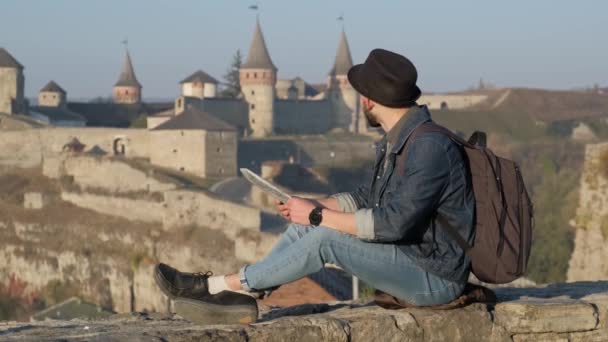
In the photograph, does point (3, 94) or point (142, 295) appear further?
point (3, 94)

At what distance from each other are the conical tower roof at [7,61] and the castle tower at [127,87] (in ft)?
29.4

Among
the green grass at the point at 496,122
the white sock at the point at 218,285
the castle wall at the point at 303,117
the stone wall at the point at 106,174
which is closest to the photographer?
the white sock at the point at 218,285

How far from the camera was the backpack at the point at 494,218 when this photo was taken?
4008mm

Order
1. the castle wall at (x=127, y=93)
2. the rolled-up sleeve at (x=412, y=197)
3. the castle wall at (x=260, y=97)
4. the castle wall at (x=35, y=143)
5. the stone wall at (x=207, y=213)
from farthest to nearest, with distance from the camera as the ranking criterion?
the castle wall at (x=127, y=93)
the castle wall at (x=260, y=97)
the castle wall at (x=35, y=143)
the stone wall at (x=207, y=213)
the rolled-up sleeve at (x=412, y=197)

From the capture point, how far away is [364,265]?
13.1 ft

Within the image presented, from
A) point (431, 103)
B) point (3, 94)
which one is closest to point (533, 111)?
point (431, 103)

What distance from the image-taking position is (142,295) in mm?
30094

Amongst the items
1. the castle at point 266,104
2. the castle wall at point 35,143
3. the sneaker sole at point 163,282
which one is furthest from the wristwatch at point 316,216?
the castle at point 266,104

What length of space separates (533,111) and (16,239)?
33259 mm

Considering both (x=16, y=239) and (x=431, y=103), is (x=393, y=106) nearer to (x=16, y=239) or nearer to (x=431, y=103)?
(x=16, y=239)

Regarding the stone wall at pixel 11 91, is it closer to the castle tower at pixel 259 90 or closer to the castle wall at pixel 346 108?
the castle tower at pixel 259 90

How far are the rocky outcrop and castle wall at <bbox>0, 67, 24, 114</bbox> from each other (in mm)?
45386

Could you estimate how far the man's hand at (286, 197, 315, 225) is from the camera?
396 centimetres

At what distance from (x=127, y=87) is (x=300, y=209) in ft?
184
